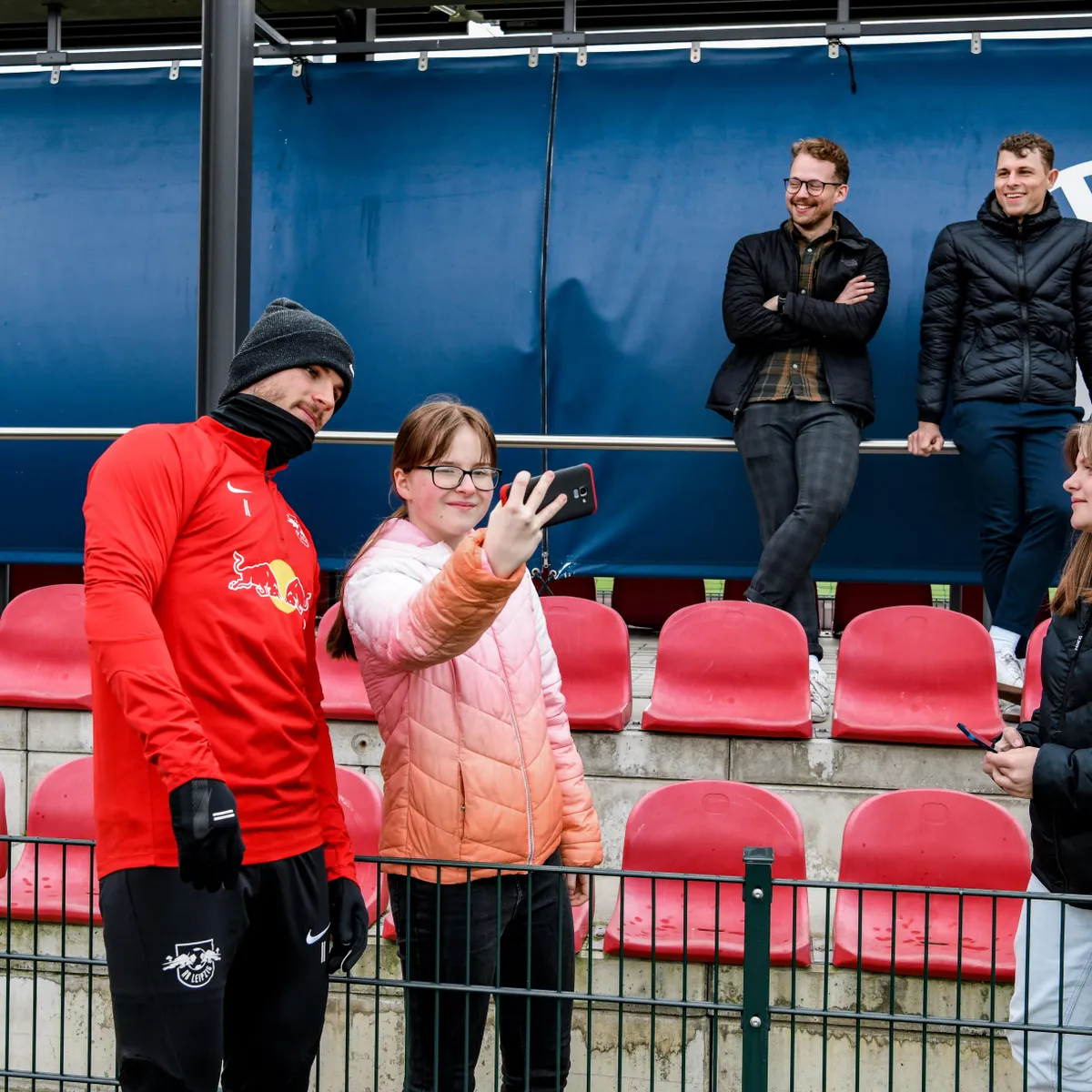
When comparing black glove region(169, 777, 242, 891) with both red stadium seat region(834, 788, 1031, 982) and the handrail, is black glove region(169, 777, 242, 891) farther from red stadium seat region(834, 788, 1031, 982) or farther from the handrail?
the handrail

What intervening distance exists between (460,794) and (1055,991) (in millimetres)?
1214

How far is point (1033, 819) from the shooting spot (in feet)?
8.76

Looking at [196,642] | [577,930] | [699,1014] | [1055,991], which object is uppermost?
[196,642]

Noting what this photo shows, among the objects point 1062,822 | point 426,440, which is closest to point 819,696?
point 1062,822

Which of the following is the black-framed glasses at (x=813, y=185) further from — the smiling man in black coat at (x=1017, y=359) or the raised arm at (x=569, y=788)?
the raised arm at (x=569, y=788)

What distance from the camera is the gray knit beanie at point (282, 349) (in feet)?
7.41

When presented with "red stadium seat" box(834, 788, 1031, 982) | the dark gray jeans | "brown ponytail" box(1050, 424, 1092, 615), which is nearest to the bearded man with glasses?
the dark gray jeans

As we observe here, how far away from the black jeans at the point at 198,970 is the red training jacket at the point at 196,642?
0.05 m

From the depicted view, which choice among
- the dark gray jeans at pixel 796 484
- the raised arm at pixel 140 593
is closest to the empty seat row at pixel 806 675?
the dark gray jeans at pixel 796 484

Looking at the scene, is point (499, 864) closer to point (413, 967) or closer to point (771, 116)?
point (413, 967)

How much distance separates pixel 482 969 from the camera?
7.75ft

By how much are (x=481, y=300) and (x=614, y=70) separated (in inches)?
46.7

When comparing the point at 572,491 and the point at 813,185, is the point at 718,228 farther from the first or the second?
the point at 572,491

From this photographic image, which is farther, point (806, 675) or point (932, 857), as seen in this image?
point (806, 675)
